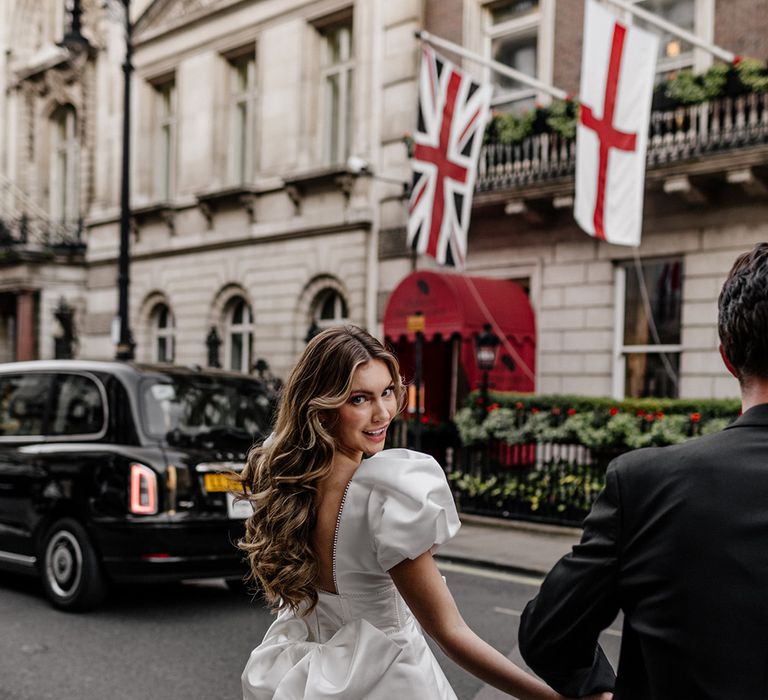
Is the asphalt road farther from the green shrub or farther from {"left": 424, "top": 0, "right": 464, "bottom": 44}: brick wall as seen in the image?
{"left": 424, "top": 0, "right": 464, "bottom": 44}: brick wall

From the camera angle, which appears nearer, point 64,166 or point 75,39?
point 75,39

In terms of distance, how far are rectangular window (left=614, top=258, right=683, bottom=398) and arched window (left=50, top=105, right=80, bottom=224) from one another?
1778cm

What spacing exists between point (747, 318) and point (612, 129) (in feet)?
35.4

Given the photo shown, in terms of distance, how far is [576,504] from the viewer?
1100 centimetres

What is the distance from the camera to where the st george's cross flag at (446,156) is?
13.9m

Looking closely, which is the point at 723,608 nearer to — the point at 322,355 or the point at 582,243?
the point at 322,355

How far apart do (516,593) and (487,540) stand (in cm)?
277

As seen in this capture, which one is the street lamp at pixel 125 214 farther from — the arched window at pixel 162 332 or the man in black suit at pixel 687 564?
the man in black suit at pixel 687 564

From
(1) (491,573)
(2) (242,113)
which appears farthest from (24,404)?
(2) (242,113)

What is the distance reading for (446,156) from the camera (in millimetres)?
13977

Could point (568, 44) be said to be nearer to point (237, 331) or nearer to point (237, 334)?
point (237, 331)

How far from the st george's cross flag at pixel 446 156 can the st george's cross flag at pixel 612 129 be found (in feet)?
7.77

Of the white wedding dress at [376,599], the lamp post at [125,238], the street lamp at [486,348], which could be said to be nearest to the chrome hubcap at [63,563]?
the white wedding dress at [376,599]

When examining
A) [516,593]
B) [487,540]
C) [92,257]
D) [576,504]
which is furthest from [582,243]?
[92,257]
